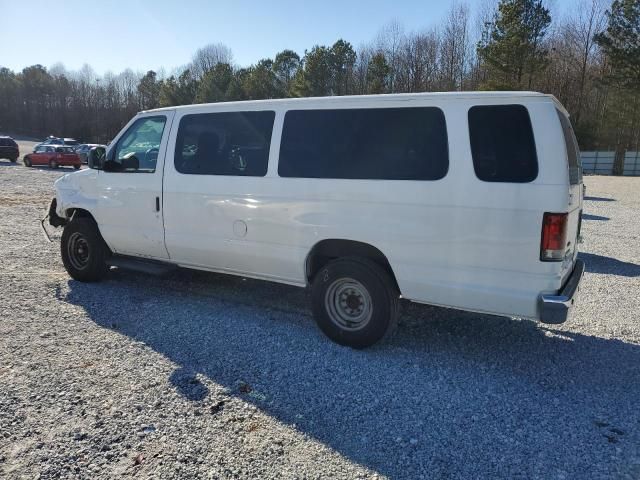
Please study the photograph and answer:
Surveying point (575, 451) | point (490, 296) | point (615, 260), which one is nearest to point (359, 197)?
point (490, 296)

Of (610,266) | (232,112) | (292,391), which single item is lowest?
(292,391)

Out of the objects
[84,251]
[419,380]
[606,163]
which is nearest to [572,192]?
[419,380]

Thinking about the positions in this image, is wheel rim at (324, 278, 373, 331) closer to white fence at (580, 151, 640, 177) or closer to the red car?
the red car

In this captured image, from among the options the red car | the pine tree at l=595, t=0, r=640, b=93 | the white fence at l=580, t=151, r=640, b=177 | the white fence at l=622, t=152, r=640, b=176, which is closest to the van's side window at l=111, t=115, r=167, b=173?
the red car

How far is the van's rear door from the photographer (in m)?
3.68

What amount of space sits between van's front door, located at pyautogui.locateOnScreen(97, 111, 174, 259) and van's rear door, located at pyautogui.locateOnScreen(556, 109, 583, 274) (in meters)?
4.07

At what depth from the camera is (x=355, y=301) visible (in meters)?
4.42

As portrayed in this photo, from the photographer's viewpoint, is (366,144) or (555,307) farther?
(366,144)

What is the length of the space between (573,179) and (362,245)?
1.80 metres

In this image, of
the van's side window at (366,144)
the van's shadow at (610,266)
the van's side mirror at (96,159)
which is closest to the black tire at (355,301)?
the van's side window at (366,144)

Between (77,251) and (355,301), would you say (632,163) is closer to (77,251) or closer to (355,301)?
(355,301)

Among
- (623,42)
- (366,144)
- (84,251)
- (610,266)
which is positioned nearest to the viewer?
(366,144)

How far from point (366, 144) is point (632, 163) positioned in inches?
1792

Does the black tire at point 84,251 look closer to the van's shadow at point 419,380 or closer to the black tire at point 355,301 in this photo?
the van's shadow at point 419,380
